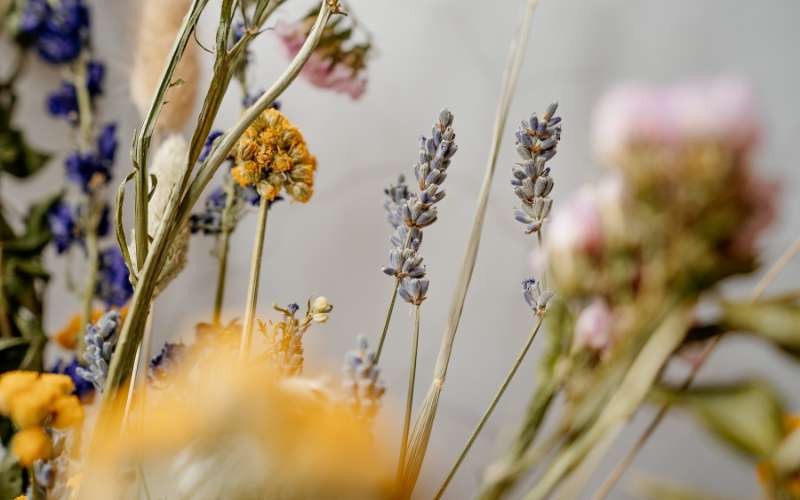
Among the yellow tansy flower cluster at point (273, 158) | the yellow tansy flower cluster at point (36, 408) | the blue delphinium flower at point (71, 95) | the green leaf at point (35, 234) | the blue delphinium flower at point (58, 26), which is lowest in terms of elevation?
the yellow tansy flower cluster at point (36, 408)

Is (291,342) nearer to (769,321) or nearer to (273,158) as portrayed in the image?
(273,158)

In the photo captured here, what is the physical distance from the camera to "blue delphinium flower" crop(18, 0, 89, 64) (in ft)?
2.45

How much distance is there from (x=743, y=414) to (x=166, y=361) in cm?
32

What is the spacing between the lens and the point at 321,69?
0.47 metres

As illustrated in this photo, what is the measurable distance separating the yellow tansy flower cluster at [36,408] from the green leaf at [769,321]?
33 cm

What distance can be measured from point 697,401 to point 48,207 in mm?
737

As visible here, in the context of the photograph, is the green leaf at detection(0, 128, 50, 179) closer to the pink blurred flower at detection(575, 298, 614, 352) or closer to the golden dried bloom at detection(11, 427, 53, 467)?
the golden dried bloom at detection(11, 427, 53, 467)

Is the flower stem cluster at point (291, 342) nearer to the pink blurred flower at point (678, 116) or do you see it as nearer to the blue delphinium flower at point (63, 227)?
the pink blurred flower at point (678, 116)

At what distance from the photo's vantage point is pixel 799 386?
25.4 inches

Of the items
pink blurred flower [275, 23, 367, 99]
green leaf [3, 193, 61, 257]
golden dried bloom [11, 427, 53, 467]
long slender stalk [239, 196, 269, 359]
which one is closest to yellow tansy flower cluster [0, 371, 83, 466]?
golden dried bloom [11, 427, 53, 467]

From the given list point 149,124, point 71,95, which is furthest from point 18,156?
point 149,124

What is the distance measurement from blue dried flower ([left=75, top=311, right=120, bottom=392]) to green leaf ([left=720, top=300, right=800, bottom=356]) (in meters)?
0.30

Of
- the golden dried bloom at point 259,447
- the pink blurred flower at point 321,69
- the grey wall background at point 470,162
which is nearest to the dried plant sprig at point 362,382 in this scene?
the golden dried bloom at point 259,447

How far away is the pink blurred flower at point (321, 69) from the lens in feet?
1.50
